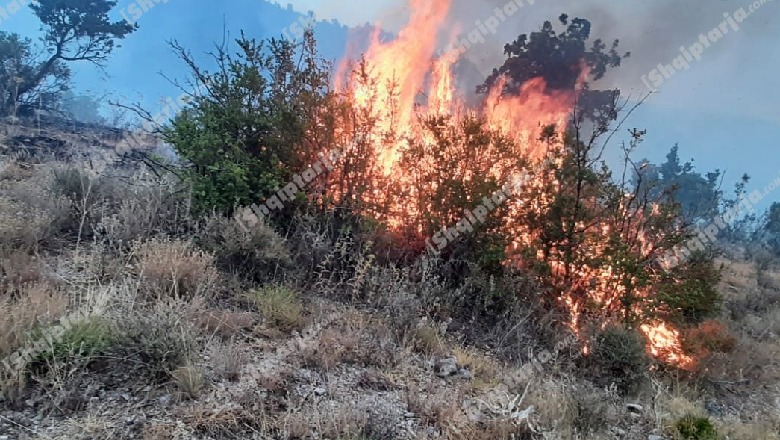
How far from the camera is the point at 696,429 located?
387 cm

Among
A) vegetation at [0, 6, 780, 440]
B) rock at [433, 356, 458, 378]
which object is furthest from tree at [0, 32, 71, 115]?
rock at [433, 356, 458, 378]

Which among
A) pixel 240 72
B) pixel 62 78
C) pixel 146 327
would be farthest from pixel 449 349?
pixel 62 78

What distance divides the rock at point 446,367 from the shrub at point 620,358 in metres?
2.04

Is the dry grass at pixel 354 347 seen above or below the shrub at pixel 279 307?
below

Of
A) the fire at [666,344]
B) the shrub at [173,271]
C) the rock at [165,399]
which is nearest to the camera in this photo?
the rock at [165,399]

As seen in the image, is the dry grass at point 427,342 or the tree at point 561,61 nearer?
the dry grass at point 427,342

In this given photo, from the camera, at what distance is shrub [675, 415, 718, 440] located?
3811mm

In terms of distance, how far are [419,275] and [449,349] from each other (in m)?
1.56

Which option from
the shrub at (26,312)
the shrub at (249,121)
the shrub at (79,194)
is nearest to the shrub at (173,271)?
the shrub at (26,312)

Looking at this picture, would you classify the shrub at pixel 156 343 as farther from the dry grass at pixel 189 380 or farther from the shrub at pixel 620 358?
the shrub at pixel 620 358

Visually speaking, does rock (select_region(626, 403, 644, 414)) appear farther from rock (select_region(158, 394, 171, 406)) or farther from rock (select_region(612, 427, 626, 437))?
rock (select_region(158, 394, 171, 406))

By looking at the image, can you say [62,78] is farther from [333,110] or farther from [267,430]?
[267,430]

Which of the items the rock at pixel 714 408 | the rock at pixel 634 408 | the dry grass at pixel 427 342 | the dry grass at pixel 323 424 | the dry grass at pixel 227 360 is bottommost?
the rock at pixel 714 408

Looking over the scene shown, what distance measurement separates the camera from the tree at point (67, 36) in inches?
690
